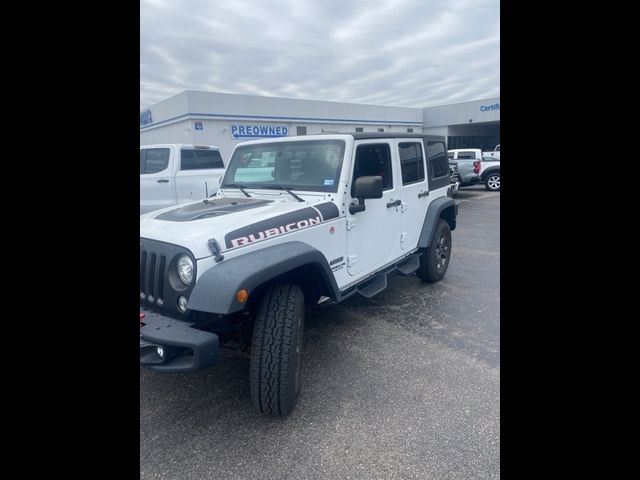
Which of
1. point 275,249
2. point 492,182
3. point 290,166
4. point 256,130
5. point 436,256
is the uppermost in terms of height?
point 256,130

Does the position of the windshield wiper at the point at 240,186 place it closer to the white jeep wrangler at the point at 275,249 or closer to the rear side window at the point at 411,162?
the white jeep wrangler at the point at 275,249

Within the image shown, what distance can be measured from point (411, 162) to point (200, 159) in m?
5.84

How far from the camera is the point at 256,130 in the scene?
18.5m

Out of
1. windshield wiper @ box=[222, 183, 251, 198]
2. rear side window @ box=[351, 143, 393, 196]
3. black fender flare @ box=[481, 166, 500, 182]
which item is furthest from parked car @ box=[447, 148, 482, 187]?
windshield wiper @ box=[222, 183, 251, 198]

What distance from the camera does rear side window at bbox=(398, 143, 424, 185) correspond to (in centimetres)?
409

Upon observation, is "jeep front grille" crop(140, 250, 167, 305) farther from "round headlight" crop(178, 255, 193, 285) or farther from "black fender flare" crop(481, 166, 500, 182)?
"black fender flare" crop(481, 166, 500, 182)

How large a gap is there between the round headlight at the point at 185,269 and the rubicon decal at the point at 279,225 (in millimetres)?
254

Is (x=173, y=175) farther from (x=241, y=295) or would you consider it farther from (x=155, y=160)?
(x=241, y=295)

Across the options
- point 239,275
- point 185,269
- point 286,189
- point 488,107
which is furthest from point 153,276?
point 488,107
